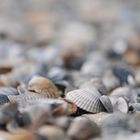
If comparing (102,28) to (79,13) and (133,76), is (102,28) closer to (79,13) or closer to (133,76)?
(79,13)

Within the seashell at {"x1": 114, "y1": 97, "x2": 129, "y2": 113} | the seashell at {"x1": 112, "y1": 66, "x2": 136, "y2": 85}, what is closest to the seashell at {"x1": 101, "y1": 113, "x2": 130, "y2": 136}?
the seashell at {"x1": 114, "y1": 97, "x2": 129, "y2": 113}

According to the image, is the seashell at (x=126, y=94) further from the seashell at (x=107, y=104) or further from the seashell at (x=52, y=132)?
the seashell at (x=52, y=132)

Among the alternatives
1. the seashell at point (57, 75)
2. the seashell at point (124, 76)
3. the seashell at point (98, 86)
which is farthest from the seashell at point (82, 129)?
the seashell at point (124, 76)

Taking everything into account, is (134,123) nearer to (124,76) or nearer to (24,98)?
(24,98)

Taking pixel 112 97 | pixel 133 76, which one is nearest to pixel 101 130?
pixel 112 97

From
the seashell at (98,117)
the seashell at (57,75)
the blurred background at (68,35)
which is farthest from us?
the blurred background at (68,35)

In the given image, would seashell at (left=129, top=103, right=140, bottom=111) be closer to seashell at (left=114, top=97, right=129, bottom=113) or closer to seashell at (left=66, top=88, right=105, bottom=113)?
seashell at (left=114, top=97, right=129, bottom=113)
